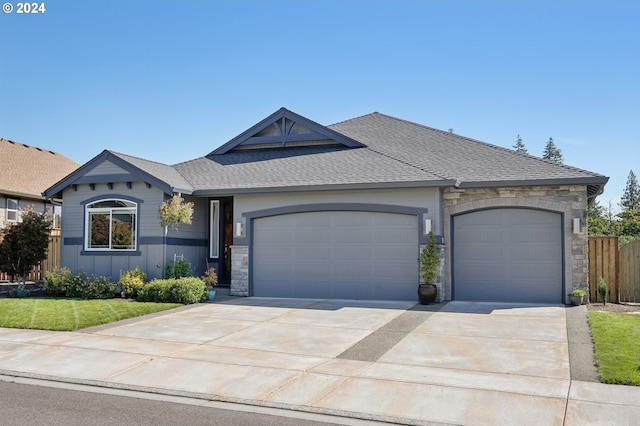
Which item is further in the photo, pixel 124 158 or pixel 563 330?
pixel 124 158

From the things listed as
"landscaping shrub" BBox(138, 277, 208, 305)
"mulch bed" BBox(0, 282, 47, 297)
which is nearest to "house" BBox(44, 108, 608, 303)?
"mulch bed" BBox(0, 282, 47, 297)

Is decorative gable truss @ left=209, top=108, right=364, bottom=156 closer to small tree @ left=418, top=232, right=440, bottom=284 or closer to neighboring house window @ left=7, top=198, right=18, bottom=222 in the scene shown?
small tree @ left=418, top=232, right=440, bottom=284

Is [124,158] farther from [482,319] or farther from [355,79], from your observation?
[482,319]

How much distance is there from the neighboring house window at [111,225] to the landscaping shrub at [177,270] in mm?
1458

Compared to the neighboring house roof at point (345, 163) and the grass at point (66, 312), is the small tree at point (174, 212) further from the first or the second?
the grass at point (66, 312)

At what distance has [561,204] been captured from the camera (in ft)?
47.2

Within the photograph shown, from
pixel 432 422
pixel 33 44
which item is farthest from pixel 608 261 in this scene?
pixel 33 44

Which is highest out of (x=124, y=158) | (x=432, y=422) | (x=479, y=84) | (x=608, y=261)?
(x=479, y=84)

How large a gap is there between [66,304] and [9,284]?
7020 mm

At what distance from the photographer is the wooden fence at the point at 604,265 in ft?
48.8

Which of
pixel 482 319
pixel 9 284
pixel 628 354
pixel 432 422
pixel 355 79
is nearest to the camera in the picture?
pixel 432 422

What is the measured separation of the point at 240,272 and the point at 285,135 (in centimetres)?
558

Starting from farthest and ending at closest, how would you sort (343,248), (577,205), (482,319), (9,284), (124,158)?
1. (9,284)
2. (124,158)
3. (343,248)
4. (577,205)
5. (482,319)

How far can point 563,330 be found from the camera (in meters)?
10.8
